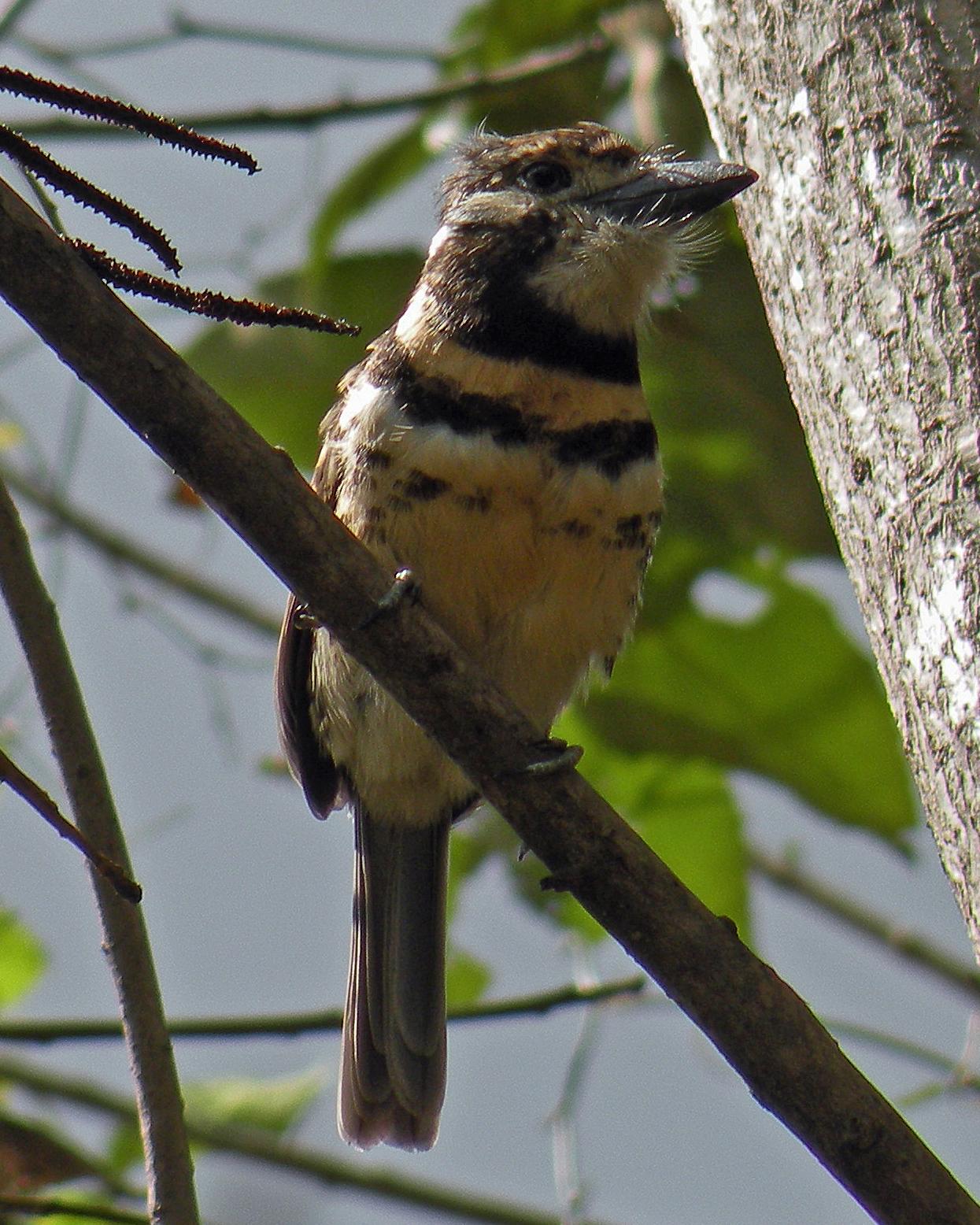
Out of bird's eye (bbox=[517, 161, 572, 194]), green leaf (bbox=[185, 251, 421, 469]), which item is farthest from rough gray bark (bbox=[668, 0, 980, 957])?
green leaf (bbox=[185, 251, 421, 469])

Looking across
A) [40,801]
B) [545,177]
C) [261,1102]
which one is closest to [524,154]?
[545,177]

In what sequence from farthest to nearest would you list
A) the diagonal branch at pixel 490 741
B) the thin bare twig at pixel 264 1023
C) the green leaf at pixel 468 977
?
the green leaf at pixel 468 977 < the thin bare twig at pixel 264 1023 < the diagonal branch at pixel 490 741

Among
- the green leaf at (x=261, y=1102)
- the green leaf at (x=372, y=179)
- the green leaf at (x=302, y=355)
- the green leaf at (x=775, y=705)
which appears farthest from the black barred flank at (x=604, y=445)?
the green leaf at (x=261, y=1102)

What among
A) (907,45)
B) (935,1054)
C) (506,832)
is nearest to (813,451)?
(907,45)

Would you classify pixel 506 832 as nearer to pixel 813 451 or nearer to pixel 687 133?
pixel 687 133

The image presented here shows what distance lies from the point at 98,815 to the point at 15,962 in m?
1.66

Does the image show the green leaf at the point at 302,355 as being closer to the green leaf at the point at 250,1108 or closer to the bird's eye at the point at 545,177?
the bird's eye at the point at 545,177

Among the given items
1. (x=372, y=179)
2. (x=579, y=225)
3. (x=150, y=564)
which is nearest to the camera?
(x=579, y=225)

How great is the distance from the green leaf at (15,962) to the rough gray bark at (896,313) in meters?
2.07

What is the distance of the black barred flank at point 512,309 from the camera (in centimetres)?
249

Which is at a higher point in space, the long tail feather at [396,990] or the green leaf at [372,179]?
the green leaf at [372,179]

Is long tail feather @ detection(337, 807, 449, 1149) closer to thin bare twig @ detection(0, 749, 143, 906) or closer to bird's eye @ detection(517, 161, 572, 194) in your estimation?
bird's eye @ detection(517, 161, 572, 194)

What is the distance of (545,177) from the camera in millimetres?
2777

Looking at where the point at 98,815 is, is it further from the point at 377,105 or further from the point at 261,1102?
the point at 377,105
